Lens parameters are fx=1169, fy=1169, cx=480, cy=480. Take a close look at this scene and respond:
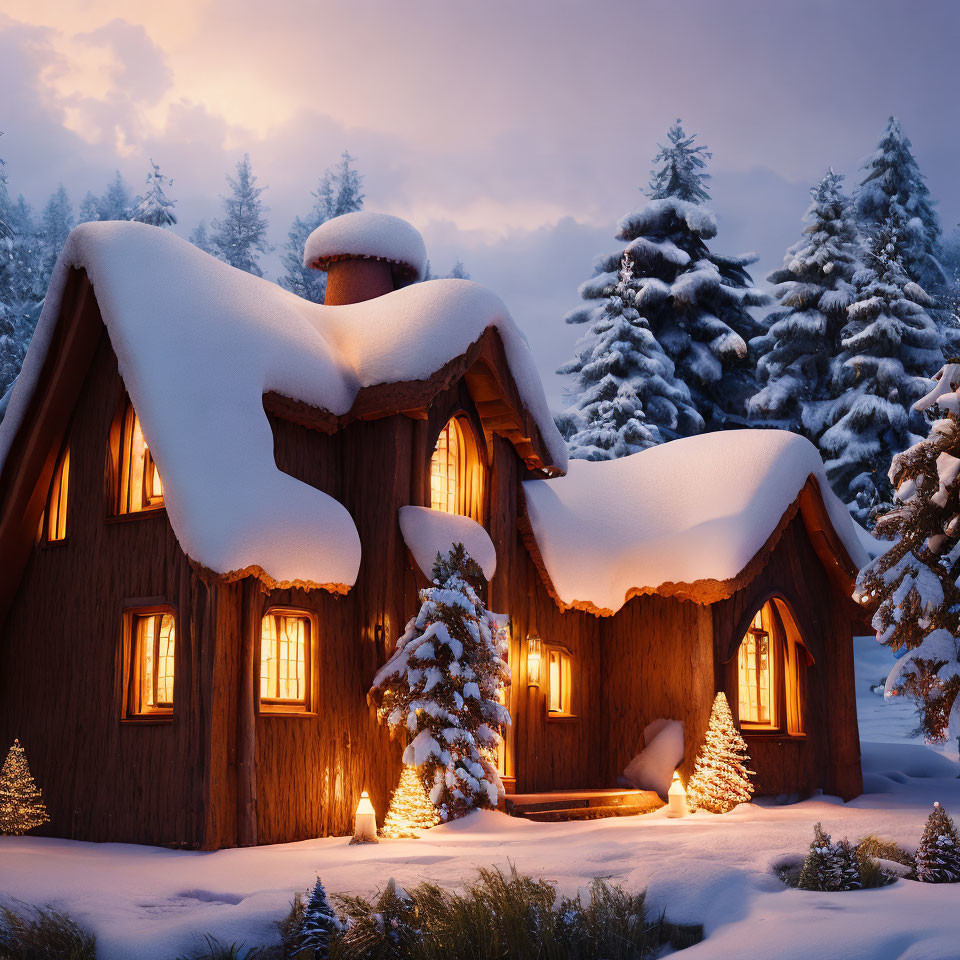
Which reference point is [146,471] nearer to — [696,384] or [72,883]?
[72,883]

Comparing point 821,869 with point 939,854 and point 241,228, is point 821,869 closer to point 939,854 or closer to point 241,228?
point 939,854

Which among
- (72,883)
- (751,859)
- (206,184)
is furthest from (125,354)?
(206,184)

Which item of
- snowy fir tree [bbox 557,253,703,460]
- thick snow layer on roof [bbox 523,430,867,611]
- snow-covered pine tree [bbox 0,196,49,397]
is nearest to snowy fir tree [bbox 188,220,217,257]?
snow-covered pine tree [bbox 0,196,49,397]

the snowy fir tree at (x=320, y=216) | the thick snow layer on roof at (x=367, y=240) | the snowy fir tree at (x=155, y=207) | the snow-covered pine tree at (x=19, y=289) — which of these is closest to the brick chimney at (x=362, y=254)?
the thick snow layer on roof at (x=367, y=240)

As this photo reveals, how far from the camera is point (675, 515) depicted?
57.4ft

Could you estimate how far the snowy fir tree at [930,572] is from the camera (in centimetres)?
1255

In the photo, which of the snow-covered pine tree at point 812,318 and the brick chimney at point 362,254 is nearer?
the brick chimney at point 362,254

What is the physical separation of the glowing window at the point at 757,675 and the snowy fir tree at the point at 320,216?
78.6ft

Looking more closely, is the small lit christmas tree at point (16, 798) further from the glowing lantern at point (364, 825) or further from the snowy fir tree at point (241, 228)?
the snowy fir tree at point (241, 228)

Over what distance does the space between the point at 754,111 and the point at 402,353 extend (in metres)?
157

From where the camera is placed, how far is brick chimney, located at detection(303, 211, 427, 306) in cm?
1861

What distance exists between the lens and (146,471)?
13594 millimetres

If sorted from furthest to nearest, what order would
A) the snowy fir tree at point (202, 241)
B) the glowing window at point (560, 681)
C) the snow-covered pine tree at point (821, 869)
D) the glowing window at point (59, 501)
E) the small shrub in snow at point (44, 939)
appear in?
the snowy fir tree at point (202, 241) → the glowing window at point (560, 681) → the glowing window at point (59, 501) → the snow-covered pine tree at point (821, 869) → the small shrub in snow at point (44, 939)

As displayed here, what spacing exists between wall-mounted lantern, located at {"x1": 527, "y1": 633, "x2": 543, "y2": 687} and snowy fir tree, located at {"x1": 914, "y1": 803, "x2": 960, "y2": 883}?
7.39 metres
